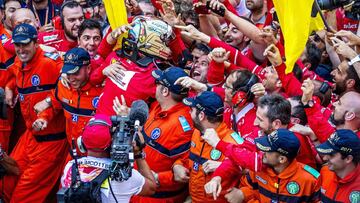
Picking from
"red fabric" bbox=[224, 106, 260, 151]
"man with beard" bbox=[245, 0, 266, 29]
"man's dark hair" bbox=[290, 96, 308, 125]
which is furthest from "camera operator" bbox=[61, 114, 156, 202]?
"man with beard" bbox=[245, 0, 266, 29]

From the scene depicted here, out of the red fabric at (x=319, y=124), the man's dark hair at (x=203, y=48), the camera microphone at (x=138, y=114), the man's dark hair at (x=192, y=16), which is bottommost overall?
the man's dark hair at (x=192, y=16)

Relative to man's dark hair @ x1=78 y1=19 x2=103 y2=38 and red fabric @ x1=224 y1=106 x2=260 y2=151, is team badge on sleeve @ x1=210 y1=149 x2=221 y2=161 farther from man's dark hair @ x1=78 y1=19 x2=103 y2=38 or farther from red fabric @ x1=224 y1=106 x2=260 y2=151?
man's dark hair @ x1=78 y1=19 x2=103 y2=38

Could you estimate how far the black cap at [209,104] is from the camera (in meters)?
6.52

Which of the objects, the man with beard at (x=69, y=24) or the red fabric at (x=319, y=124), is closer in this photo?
the red fabric at (x=319, y=124)

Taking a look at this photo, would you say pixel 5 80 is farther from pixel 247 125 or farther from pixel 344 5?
pixel 344 5

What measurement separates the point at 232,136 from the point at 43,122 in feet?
8.50

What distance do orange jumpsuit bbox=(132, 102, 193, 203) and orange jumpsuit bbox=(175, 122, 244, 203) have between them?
215 millimetres

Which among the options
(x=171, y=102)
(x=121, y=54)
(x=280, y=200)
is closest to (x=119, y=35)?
(x=121, y=54)

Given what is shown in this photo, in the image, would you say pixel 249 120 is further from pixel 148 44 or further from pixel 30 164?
pixel 30 164

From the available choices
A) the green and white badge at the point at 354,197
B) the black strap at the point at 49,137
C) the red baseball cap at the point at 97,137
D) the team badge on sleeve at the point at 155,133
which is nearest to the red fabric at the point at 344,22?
the team badge on sleeve at the point at 155,133

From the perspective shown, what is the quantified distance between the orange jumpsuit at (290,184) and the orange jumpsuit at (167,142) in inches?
44.3

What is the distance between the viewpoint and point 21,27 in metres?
8.36

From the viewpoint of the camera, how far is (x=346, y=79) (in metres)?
7.23

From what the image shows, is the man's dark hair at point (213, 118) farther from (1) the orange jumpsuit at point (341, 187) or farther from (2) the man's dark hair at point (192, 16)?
(2) the man's dark hair at point (192, 16)
